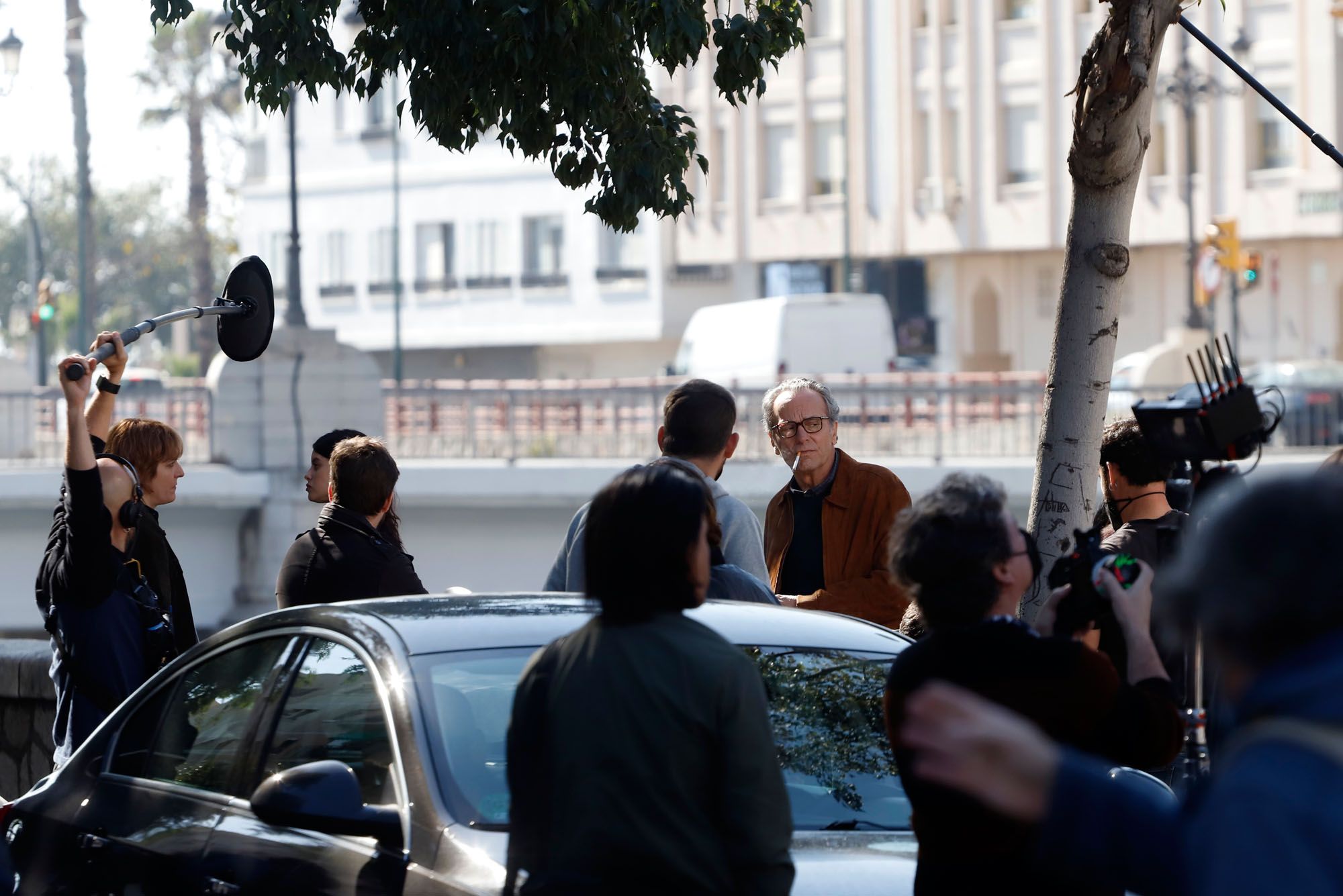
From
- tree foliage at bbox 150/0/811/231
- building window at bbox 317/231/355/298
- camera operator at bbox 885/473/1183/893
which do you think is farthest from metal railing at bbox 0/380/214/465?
building window at bbox 317/231/355/298

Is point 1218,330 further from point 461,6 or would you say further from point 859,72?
point 461,6

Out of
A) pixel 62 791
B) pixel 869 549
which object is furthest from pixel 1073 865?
pixel 869 549

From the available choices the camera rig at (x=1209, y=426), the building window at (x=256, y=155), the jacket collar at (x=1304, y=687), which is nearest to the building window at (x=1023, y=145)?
the building window at (x=256, y=155)

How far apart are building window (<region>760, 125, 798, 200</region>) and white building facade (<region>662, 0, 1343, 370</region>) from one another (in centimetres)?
5

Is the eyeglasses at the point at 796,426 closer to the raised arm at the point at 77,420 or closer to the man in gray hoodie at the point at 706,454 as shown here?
the man in gray hoodie at the point at 706,454

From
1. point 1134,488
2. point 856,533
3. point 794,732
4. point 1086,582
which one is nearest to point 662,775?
point 1086,582

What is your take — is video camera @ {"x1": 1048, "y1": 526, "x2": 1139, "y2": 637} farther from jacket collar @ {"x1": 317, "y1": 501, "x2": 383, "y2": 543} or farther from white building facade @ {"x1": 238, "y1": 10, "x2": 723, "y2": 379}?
white building facade @ {"x1": 238, "y1": 10, "x2": 723, "y2": 379}

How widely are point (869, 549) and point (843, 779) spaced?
2.26 meters

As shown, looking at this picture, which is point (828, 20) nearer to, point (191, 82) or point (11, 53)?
point (191, 82)

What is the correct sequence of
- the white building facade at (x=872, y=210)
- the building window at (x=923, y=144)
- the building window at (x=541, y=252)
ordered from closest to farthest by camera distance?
the white building facade at (x=872, y=210)
the building window at (x=923, y=144)
the building window at (x=541, y=252)

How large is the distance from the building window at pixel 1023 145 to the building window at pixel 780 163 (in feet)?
20.2

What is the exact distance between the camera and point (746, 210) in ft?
187

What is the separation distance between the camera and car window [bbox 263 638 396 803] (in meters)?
4.20

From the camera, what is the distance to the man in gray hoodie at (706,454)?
5785 mm
